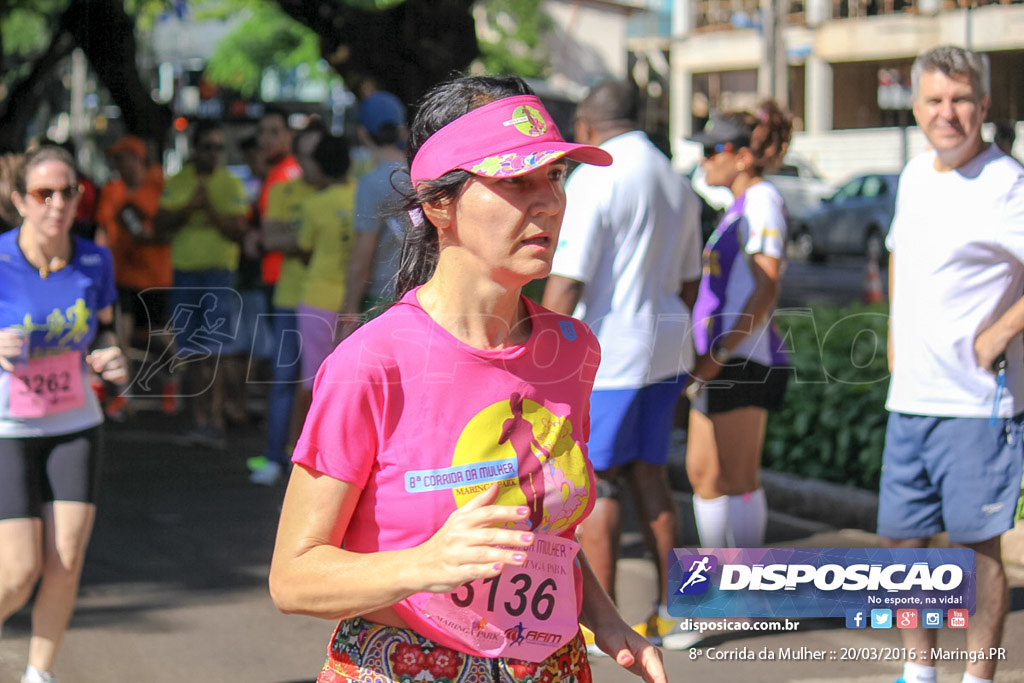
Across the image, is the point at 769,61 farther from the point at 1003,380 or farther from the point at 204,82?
the point at 204,82

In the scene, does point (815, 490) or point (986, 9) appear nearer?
point (815, 490)

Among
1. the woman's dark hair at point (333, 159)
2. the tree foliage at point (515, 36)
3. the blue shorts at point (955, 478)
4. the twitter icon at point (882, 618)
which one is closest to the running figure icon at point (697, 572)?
the twitter icon at point (882, 618)

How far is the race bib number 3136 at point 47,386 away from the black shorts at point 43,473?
0.10 m

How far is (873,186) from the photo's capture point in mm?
26281

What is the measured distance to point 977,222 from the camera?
416cm

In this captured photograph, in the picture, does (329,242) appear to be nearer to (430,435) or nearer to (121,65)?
(430,435)

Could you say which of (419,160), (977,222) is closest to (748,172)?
(977,222)

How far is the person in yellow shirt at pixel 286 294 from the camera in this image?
26.8ft

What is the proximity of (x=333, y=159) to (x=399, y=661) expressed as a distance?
5913mm

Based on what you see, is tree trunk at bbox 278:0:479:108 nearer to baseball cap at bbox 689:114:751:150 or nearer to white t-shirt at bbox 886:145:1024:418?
baseball cap at bbox 689:114:751:150

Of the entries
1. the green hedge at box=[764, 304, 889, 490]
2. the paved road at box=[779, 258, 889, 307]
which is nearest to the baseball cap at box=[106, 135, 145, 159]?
the green hedge at box=[764, 304, 889, 490]

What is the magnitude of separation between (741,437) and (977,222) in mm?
1544

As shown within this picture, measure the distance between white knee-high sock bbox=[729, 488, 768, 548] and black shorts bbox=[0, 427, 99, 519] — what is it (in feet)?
8.46

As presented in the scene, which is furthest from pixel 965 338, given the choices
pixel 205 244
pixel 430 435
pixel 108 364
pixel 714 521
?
pixel 205 244
